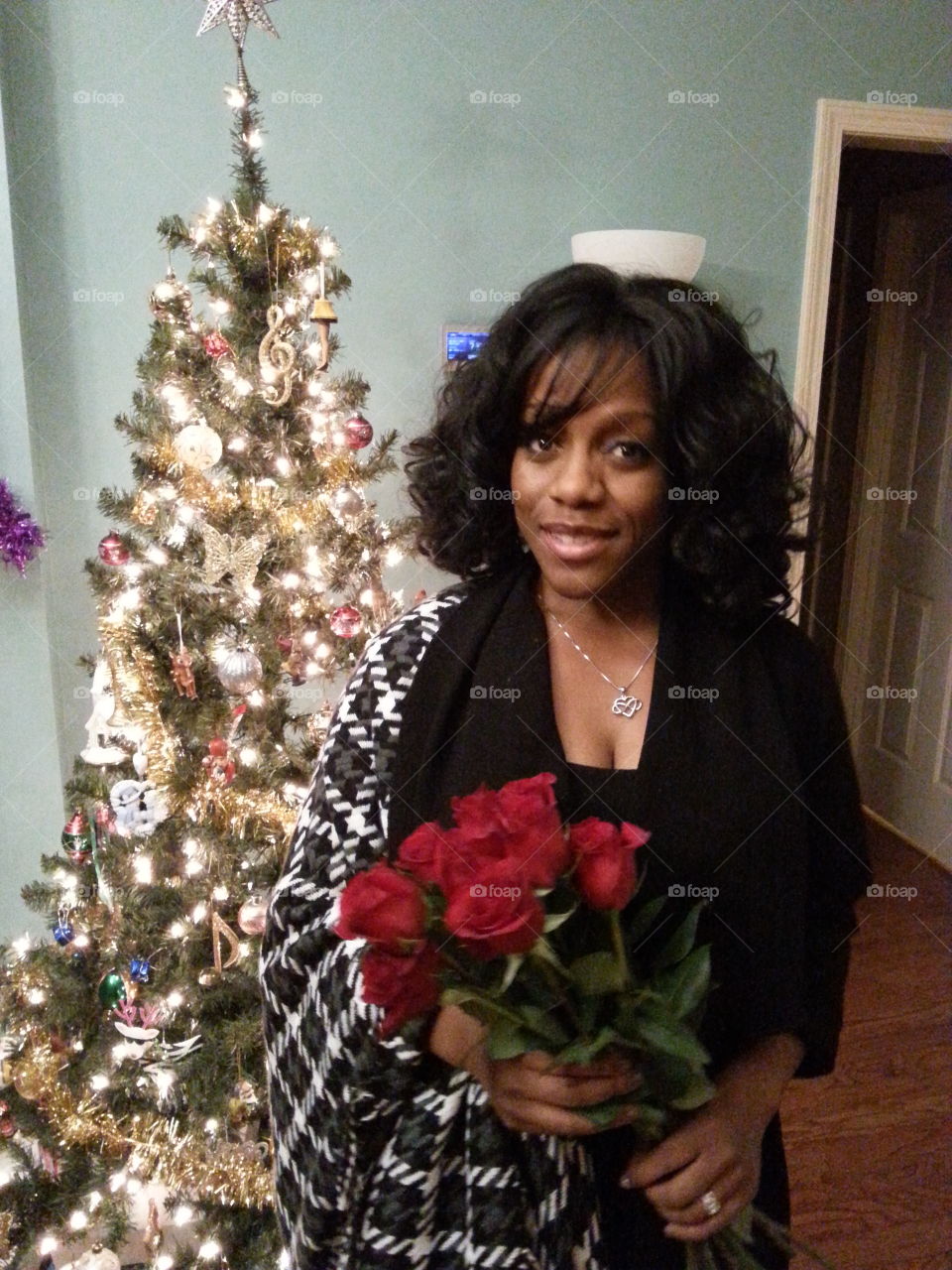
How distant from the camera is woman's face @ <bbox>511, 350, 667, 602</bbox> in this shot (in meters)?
0.74

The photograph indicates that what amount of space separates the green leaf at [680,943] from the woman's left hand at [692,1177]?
0.14 meters

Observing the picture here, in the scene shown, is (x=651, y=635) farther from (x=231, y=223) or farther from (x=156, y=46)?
(x=156, y=46)

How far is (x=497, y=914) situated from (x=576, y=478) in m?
0.39

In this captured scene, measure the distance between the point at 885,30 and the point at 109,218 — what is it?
6.82 feet

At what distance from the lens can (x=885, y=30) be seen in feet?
7.54

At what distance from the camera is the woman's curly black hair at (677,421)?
0.77 meters

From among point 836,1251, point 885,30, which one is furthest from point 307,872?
point 885,30
